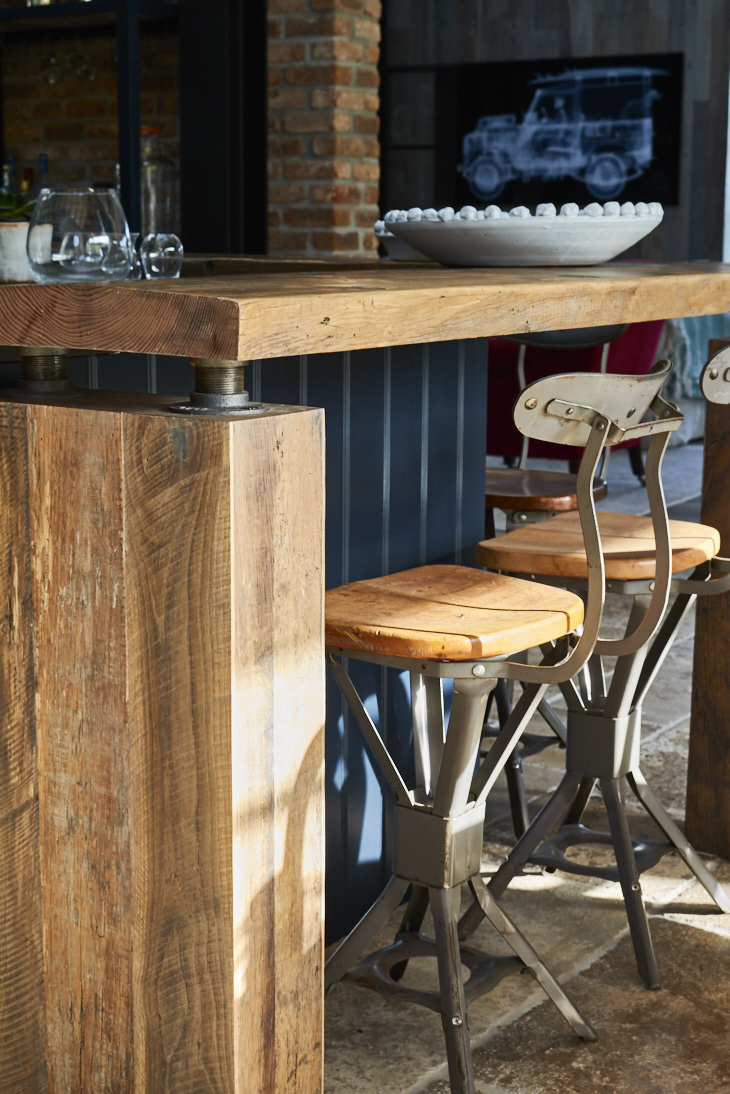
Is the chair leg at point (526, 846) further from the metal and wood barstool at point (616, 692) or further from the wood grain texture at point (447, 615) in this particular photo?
the wood grain texture at point (447, 615)

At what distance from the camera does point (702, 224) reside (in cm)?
761

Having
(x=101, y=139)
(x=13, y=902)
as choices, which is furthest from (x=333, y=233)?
(x=13, y=902)

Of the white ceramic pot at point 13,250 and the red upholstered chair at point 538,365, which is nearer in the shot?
the white ceramic pot at point 13,250

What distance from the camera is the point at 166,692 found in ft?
3.91

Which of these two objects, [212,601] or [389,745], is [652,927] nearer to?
[389,745]

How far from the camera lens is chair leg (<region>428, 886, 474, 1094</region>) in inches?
65.4

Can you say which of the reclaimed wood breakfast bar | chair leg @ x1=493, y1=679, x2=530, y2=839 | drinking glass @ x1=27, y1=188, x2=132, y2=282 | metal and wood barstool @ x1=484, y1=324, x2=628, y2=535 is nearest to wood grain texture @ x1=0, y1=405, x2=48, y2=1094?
the reclaimed wood breakfast bar

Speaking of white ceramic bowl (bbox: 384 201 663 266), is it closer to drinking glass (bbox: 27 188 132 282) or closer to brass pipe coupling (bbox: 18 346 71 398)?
drinking glass (bbox: 27 188 132 282)

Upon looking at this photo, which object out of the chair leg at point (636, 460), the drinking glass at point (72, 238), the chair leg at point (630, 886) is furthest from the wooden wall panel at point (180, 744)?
the chair leg at point (636, 460)

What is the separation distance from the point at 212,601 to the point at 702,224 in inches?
278

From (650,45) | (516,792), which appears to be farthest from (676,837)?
(650,45)

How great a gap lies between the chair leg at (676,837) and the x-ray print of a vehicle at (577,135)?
601 cm

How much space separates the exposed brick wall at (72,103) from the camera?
18.0 feet

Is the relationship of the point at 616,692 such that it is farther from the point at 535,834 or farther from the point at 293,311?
the point at 293,311
